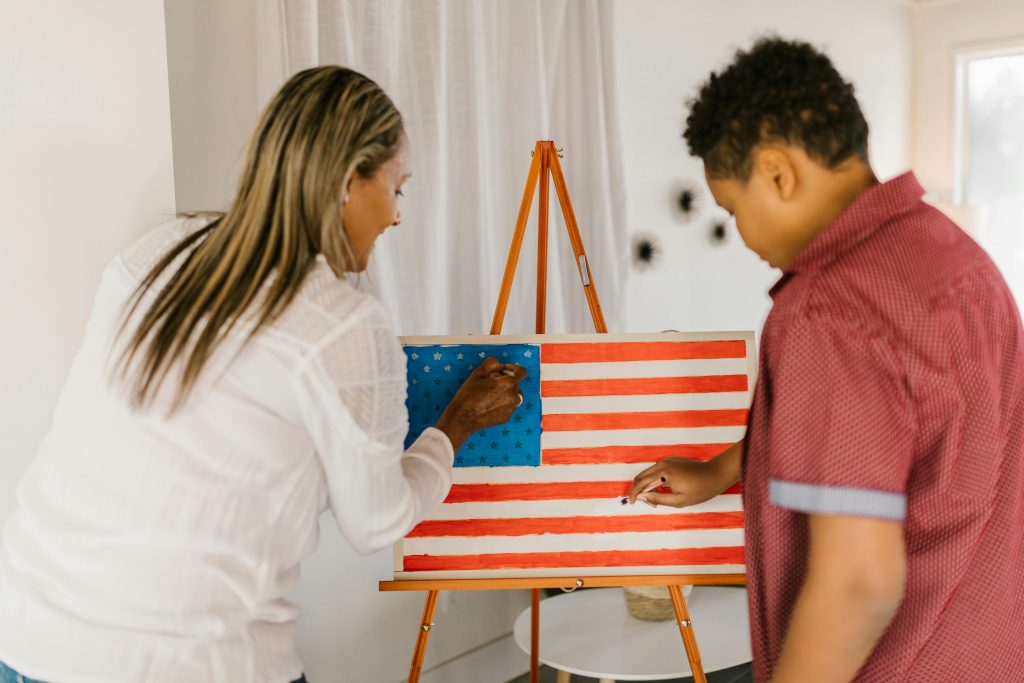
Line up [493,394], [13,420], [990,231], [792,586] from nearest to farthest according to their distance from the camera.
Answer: [792,586], [13,420], [493,394], [990,231]

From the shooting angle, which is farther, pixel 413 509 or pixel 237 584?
pixel 413 509

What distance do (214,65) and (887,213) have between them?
1.54 meters

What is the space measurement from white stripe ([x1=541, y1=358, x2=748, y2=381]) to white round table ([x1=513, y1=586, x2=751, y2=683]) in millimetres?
633

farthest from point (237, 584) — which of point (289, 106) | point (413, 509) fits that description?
point (289, 106)

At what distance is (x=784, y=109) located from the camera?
2.94ft

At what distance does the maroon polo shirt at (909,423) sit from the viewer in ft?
2.69

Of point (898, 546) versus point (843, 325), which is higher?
point (843, 325)

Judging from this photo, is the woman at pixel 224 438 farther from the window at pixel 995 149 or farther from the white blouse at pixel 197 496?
the window at pixel 995 149

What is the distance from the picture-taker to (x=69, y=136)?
1.44 m

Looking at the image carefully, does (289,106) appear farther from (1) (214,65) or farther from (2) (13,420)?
(1) (214,65)

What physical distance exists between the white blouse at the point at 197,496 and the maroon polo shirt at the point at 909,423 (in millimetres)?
448

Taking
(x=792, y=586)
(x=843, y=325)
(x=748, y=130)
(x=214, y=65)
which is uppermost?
(x=214, y=65)

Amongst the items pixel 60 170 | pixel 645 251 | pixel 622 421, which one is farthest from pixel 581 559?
pixel 645 251

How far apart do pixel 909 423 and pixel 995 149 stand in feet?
15.8
